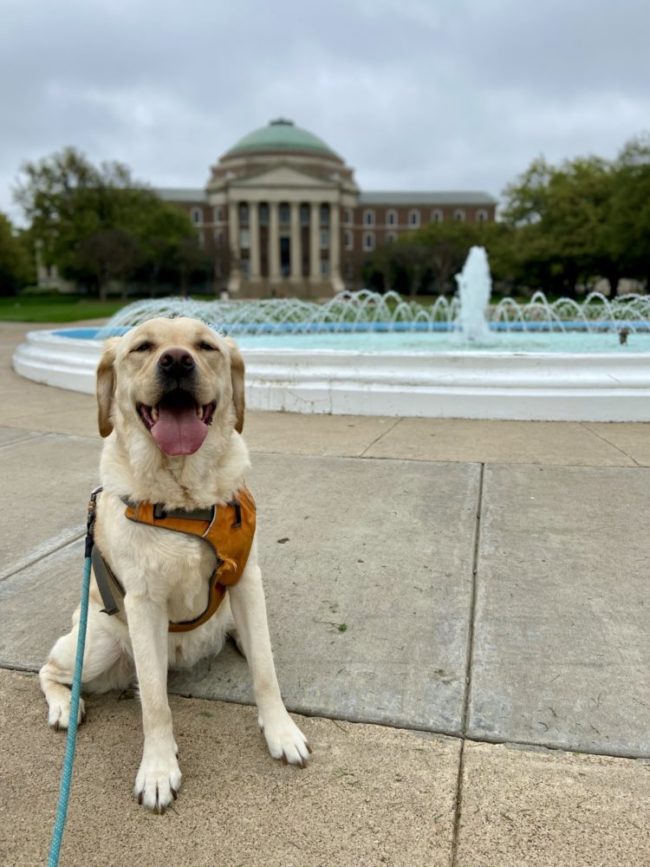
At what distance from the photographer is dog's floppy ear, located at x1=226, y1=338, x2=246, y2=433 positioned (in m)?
2.50

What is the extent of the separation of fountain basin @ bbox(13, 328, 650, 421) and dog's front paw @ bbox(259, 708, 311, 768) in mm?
5638

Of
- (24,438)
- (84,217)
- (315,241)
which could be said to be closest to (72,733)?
(24,438)

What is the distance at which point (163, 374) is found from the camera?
216cm

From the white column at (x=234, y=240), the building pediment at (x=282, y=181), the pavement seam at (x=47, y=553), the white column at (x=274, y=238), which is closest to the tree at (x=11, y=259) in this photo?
the white column at (x=234, y=240)

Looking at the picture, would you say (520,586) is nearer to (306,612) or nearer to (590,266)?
(306,612)

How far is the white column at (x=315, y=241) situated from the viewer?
9506cm

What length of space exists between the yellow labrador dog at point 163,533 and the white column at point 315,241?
94.7m

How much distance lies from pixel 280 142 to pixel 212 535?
114 meters

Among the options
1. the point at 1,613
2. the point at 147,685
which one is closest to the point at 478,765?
the point at 147,685

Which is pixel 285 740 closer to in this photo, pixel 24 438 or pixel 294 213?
pixel 24 438

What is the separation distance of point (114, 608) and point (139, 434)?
64 cm

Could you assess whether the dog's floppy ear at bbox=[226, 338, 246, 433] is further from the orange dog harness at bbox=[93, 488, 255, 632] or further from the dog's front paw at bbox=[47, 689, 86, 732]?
the dog's front paw at bbox=[47, 689, 86, 732]

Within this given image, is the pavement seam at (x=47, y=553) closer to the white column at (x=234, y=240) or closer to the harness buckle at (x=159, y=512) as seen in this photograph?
the harness buckle at (x=159, y=512)

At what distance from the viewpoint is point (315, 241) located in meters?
95.4
